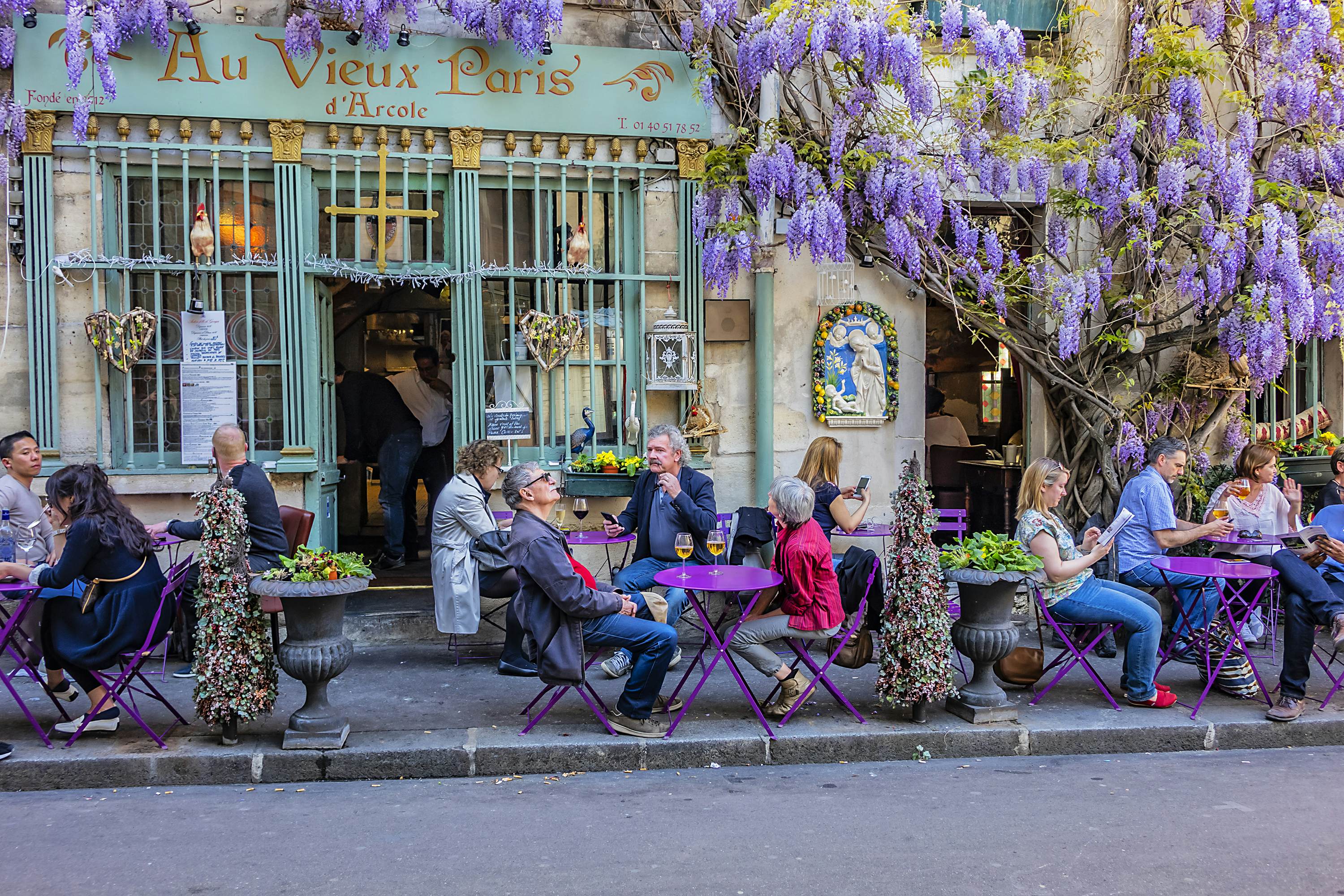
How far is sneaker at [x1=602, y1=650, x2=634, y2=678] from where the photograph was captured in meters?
6.00

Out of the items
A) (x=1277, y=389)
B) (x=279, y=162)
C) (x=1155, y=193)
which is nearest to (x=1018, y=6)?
(x=1155, y=193)

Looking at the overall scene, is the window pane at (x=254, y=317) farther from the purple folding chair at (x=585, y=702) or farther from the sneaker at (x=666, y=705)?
the sneaker at (x=666, y=705)

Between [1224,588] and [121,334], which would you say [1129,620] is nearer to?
[1224,588]


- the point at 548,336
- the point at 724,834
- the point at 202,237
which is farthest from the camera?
the point at 548,336

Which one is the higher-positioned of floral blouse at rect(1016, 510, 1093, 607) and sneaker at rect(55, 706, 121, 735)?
floral blouse at rect(1016, 510, 1093, 607)

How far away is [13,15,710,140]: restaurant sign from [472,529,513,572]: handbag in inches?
124

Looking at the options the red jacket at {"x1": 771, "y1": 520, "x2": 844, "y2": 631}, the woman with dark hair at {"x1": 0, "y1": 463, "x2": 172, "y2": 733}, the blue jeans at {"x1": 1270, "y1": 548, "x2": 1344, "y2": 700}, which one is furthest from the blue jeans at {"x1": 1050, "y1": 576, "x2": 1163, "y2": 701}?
the woman with dark hair at {"x1": 0, "y1": 463, "x2": 172, "y2": 733}

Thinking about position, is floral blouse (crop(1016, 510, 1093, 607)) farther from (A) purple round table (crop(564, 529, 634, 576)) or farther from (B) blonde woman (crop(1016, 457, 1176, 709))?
(A) purple round table (crop(564, 529, 634, 576))

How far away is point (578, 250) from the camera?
8.09m

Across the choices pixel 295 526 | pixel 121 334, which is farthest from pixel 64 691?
pixel 121 334

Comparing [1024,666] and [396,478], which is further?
[396,478]

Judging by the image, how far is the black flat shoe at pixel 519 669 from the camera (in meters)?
6.61

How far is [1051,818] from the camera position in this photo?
4438 millimetres

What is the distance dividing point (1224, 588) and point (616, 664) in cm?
356
